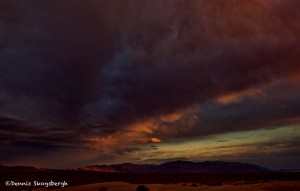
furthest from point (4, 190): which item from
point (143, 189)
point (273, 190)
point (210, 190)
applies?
point (273, 190)

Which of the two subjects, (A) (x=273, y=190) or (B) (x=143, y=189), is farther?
(B) (x=143, y=189)

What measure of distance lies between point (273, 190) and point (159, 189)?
15560 mm

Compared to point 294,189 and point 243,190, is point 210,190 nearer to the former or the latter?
point 243,190

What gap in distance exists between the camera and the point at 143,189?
3188 centimetres

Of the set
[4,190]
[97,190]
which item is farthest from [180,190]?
[4,190]

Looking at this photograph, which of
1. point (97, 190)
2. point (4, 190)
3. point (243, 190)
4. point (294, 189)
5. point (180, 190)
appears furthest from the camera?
point (4, 190)

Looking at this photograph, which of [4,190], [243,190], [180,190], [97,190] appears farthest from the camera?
[4,190]

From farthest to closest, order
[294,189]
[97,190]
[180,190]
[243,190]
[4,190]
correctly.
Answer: [4,190], [97,190], [180,190], [243,190], [294,189]

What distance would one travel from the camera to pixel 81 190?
4525 cm

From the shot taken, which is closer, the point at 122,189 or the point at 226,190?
the point at 226,190

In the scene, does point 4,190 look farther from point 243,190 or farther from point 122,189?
point 243,190

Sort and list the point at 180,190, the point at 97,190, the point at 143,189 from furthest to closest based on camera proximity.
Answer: the point at 97,190 < the point at 180,190 < the point at 143,189

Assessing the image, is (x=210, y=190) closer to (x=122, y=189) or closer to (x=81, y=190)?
(x=122, y=189)

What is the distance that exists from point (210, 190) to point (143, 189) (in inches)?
258
